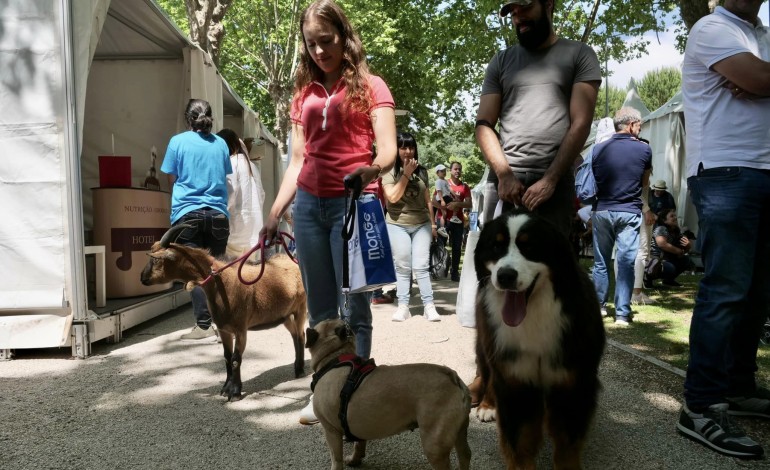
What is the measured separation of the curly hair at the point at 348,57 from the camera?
2959 mm

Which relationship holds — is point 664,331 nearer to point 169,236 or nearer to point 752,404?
point 752,404

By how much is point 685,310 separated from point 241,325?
6.02 metres

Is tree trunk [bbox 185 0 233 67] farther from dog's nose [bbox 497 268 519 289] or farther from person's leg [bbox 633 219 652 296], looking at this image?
dog's nose [bbox 497 268 519 289]

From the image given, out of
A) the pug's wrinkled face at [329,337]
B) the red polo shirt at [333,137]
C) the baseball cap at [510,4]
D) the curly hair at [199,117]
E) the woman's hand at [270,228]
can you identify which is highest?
the baseball cap at [510,4]

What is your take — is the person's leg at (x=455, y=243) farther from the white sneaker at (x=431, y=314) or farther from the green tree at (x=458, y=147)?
the white sneaker at (x=431, y=314)

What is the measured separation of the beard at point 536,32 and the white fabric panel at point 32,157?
13.5ft

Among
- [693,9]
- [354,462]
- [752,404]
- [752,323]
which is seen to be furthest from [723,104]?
[693,9]


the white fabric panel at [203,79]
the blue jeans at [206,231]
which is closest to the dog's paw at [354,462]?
the blue jeans at [206,231]

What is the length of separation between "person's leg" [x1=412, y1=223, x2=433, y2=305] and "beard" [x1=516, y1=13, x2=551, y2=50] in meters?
4.12

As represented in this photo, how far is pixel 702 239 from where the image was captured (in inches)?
124

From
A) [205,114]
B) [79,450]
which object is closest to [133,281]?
[205,114]

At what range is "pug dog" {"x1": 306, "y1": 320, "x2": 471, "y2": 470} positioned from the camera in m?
2.43

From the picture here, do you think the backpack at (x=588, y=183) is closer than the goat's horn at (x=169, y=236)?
No

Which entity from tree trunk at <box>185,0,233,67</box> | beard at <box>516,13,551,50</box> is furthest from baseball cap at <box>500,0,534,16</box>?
tree trunk at <box>185,0,233,67</box>
